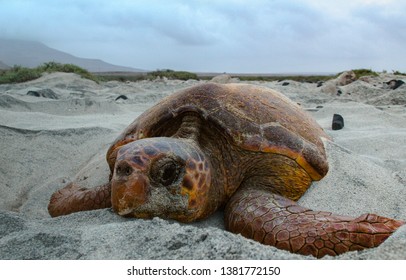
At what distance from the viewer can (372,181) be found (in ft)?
8.42

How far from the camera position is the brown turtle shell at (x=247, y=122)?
2.25 meters

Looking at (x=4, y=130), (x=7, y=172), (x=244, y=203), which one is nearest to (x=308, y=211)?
(x=244, y=203)

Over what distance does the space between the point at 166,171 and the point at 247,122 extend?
0.73 meters

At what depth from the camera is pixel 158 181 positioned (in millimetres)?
1764

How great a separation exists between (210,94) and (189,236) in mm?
1245

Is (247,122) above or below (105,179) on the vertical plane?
above

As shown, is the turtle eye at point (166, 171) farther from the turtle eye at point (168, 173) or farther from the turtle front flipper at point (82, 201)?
the turtle front flipper at point (82, 201)

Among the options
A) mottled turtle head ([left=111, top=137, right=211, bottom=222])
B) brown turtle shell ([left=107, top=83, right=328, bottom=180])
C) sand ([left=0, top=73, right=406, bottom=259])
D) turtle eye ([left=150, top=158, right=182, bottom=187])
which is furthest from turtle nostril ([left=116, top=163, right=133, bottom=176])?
brown turtle shell ([left=107, top=83, right=328, bottom=180])

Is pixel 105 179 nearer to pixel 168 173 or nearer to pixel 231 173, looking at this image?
pixel 231 173

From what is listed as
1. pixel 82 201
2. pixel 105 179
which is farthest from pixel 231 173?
pixel 105 179

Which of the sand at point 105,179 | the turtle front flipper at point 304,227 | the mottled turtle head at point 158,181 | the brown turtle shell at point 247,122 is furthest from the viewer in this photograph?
the brown turtle shell at point 247,122

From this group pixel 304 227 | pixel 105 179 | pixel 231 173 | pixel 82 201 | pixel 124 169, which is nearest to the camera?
pixel 304 227

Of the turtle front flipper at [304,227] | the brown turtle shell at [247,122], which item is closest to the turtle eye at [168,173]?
the turtle front flipper at [304,227]
